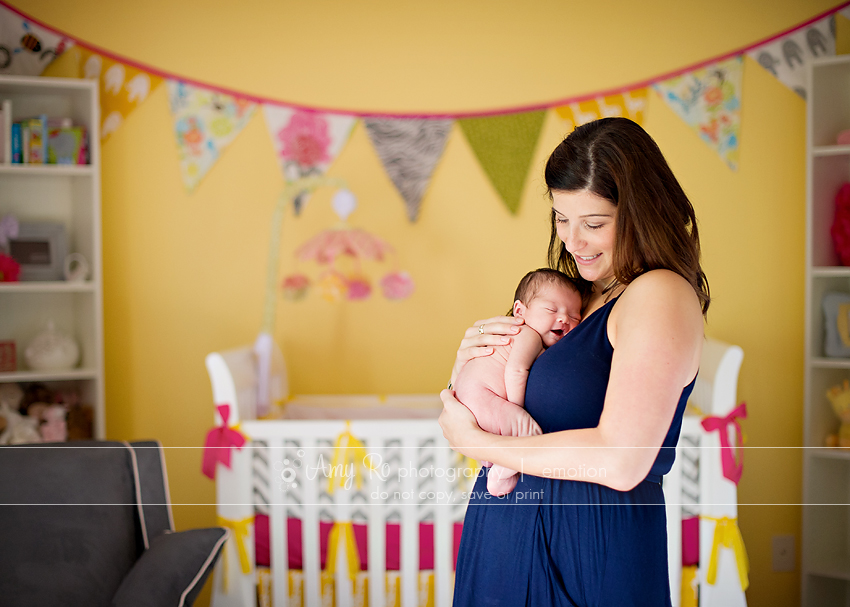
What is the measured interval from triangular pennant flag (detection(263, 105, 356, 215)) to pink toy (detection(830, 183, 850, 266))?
191 centimetres

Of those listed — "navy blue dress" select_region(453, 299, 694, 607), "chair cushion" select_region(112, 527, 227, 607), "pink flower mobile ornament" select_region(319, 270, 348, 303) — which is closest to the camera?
"navy blue dress" select_region(453, 299, 694, 607)

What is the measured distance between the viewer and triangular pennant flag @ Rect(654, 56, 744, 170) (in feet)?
8.11

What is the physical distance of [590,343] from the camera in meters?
0.97

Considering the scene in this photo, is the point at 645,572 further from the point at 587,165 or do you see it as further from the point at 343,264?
the point at 343,264

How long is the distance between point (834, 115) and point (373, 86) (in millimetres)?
1796

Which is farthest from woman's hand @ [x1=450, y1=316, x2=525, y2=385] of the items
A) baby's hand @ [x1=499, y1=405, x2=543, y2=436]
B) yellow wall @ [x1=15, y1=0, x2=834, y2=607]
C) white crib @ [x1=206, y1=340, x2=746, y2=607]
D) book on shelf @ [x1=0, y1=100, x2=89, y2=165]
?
book on shelf @ [x1=0, y1=100, x2=89, y2=165]

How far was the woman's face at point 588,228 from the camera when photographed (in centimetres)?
98

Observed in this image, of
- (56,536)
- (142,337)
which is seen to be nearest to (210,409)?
(142,337)

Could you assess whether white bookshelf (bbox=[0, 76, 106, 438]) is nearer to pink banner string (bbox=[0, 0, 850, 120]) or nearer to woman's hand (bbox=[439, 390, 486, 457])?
pink banner string (bbox=[0, 0, 850, 120])

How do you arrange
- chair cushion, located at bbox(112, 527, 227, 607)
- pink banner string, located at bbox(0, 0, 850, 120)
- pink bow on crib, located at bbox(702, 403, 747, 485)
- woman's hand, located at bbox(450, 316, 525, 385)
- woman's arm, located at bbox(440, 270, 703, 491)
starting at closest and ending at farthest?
1. woman's arm, located at bbox(440, 270, 703, 491)
2. woman's hand, located at bbox(450, 316, 525, 385)
3. chair cushion, located at bbox(112, 527, 227, 607)
4. pink bow on crib, located at bbox(702, 403, 747, 485)
5. pink banner string, located at bbox(0, 0, 850, 120)

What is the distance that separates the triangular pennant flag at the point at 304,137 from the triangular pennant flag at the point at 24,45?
86cm

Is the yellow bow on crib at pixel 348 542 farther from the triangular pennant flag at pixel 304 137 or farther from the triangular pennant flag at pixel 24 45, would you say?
the triangular pennant flag at pixel 24 45

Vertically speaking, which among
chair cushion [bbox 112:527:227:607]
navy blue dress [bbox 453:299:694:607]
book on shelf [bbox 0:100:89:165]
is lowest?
chair cushion [bbox 112:527:227:607]

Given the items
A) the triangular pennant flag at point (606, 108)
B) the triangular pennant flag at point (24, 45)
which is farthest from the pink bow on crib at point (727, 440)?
the triangular pennant flag at point (24, 45)
